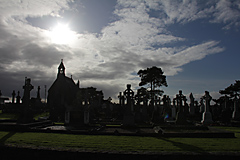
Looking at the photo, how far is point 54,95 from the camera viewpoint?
1692 inches

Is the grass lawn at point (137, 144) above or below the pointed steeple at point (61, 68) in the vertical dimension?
below

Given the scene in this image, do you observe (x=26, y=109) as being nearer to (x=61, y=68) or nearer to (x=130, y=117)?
(x=130, y=117)

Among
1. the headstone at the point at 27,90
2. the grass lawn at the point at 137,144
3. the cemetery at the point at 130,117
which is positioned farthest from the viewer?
the headstone at the point at 27,90

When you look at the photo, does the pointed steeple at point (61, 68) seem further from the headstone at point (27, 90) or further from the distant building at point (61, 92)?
the headstone at point (27, 90)

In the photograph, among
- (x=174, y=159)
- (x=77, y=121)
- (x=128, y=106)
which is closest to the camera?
(x=174, y=159)

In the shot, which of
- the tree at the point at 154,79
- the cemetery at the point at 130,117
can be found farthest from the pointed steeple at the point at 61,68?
the tree at the point at 154,79

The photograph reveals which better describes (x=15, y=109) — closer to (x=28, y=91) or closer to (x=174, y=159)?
(x=28, y=91)

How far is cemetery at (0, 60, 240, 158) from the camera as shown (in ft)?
37.8

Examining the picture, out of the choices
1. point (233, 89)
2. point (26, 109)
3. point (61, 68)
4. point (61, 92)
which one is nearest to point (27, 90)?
point (26, 109)

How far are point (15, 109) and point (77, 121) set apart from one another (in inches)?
1041

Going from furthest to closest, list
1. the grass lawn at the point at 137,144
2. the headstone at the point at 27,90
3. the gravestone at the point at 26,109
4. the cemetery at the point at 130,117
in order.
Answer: the headstone at the point at 27,90
the gravestone at the point at 26,109
the cemetery at the point at 130,117
the grass lawn at the point at 137,144

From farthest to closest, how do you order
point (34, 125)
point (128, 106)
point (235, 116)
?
point (235, 116) < point (128, 106) < point (34, 125)

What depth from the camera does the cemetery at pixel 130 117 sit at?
11523mm

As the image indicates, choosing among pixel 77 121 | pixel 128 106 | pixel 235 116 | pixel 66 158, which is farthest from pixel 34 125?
pixel 235 116
